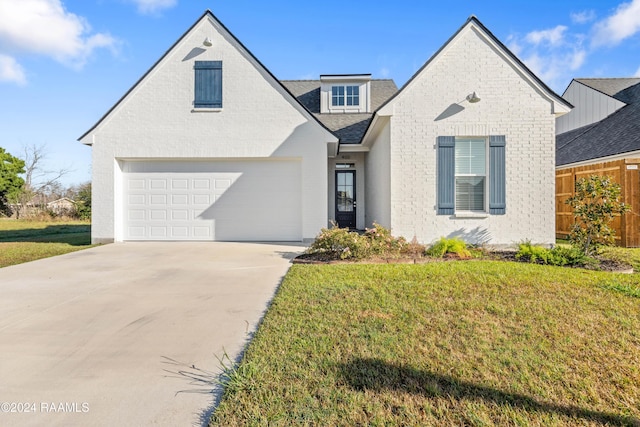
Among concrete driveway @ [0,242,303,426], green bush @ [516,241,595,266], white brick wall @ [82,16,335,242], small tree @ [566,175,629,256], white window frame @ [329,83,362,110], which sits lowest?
concrete driveway @ [0,242,303,426]

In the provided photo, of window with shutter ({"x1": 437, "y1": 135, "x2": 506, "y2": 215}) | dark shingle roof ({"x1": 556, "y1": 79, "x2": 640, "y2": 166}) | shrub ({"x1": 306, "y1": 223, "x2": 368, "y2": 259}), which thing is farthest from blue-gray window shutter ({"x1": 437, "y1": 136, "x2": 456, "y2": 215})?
dark shingle roof ({"x1": 556, "y1": 79, "x2": 640, "y2": 166})

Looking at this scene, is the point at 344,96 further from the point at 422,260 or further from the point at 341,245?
the point at 422,260

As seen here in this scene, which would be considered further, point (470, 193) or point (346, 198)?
point (346, 198)

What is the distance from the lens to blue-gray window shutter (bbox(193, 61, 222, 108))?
9859mm

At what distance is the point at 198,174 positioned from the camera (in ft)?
33.4

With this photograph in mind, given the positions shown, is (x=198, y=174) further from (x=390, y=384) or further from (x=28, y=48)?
(x=28, y=48)

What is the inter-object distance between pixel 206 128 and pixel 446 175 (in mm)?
7224

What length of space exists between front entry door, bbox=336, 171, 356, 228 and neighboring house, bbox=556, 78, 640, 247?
7.33 m

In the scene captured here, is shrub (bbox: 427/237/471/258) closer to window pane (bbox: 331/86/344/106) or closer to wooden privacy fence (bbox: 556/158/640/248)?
wooden privacy fence (bbox: 556/158/640/248)

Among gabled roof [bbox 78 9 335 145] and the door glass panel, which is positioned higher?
gabled roof [bbox 78 9 335 145]

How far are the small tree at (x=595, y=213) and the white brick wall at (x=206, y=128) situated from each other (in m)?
6.24

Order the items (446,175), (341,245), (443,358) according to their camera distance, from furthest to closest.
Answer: (446,175) → (341,245) → (443,358)

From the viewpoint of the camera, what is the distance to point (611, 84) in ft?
50.4

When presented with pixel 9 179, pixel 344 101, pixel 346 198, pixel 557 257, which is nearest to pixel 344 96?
pixel 344 101
